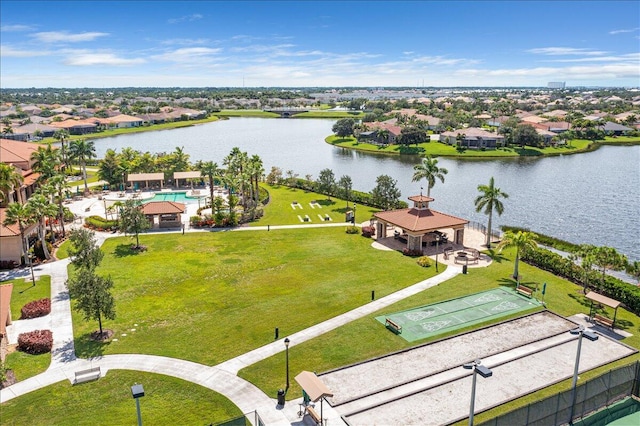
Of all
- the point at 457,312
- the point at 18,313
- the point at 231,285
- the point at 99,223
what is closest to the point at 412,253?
the point at 457,312

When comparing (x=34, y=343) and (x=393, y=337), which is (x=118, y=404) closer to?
(x=34, y=343)

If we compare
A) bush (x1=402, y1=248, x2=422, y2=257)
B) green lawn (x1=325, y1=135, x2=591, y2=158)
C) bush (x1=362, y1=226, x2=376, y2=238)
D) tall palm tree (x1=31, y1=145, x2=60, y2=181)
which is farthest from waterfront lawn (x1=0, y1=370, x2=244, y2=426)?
green lawn (x1=325, y1=135, x2=591, y2=158)

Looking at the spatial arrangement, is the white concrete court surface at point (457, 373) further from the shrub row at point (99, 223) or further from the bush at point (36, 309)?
the shrub row at point (99, 223)

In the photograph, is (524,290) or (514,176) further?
(514,176)

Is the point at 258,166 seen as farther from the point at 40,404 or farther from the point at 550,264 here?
the point at 40,404

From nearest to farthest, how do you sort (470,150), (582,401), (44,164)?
(582,401), (44,164), (470,150)

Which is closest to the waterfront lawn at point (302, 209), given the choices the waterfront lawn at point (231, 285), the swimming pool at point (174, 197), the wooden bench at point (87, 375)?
the waterfront lawn at point (231, 285)
